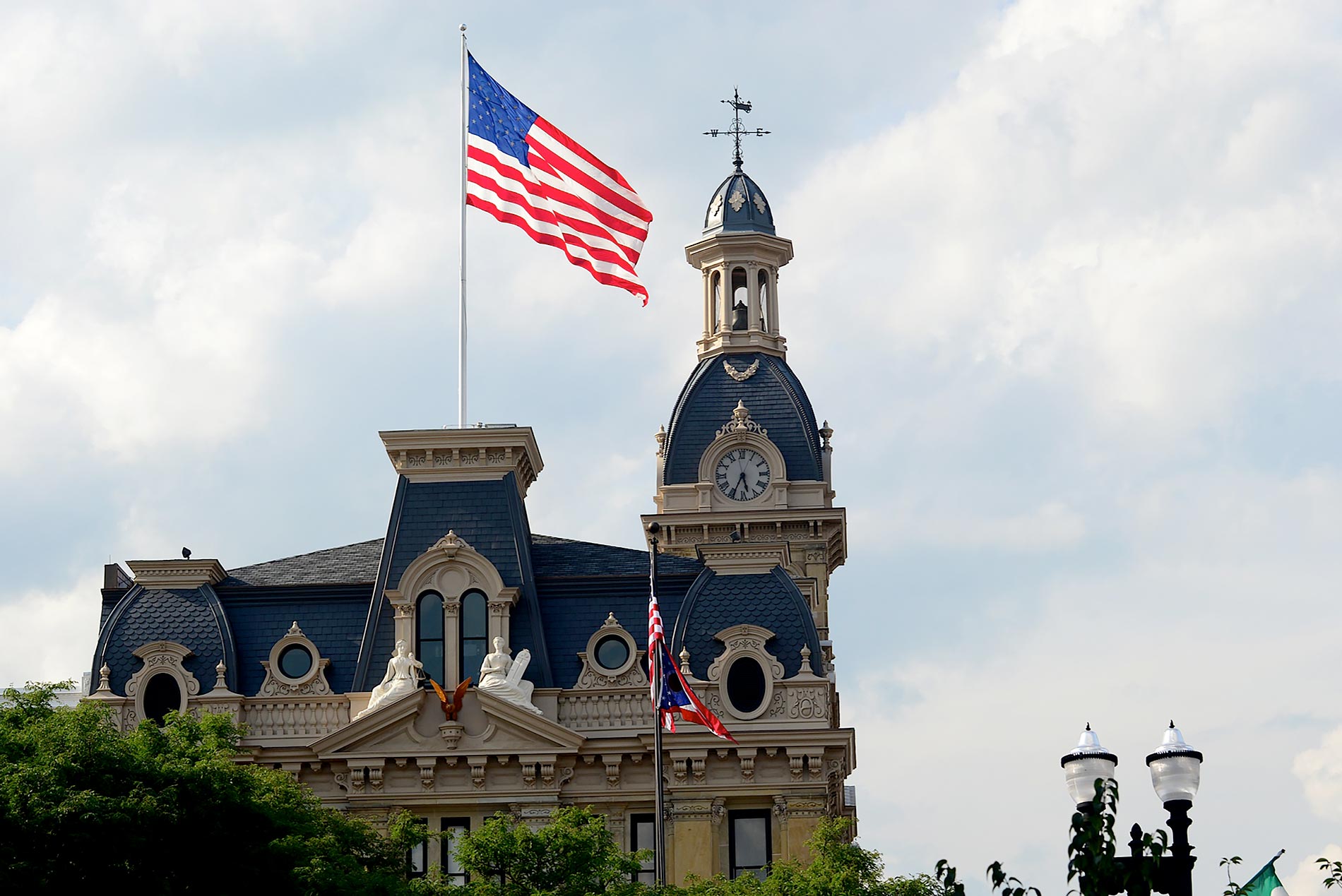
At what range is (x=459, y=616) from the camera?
6372 centimetres

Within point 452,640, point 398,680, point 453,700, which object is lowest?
point 453,700

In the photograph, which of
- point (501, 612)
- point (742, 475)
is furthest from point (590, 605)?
point (742, 475)

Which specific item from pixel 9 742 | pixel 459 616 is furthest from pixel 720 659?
pixel 9 742

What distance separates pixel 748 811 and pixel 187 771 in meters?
16.8

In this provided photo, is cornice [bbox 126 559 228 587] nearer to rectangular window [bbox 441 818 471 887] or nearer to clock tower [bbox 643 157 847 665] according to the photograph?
rectangular window [bbox 441 818 471 887]

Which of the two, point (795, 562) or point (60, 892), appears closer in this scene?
point (60, 892)

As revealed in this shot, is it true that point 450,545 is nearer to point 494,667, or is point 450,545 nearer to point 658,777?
point 494,667

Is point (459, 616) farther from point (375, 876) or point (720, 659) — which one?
point (375, 876)

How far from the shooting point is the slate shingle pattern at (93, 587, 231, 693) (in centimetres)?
6344

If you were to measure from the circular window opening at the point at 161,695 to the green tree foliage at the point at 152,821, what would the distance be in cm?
859

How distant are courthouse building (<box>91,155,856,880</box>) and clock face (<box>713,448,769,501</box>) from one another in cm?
2139

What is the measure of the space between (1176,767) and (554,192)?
37.9 meters

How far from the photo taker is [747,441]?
294 feet

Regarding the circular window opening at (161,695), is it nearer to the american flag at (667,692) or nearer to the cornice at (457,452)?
the cornice at (457,452)
